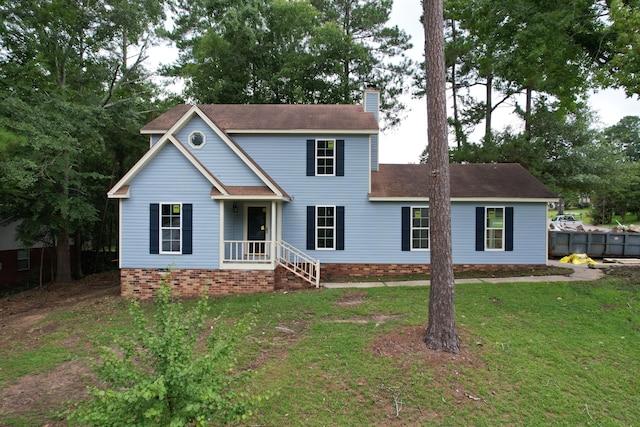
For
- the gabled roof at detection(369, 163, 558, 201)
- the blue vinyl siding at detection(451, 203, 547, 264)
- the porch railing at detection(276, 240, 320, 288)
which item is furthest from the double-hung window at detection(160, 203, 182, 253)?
the blue vinyl siding at detection(451, 203, 547, 264)

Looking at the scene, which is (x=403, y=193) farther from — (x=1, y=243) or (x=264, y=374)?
(x=1, y=243)

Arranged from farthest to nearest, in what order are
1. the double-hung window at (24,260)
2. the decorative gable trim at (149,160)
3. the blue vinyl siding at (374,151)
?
the double-hung window at (24,260) → the blue vinyl siding at (374,151) → the decorative gable trim at (149,160)

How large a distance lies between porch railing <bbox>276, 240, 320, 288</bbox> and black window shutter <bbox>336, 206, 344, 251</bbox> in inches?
46.8

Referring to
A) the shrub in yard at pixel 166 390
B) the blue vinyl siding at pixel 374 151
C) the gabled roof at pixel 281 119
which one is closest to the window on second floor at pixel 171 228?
the gabled roof at pixel 281 119

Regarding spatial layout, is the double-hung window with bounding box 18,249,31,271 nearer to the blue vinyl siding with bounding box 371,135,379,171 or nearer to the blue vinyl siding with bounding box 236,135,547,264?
the blue vinyl siding with bounding box 236,135,547,264

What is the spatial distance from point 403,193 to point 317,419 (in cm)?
944

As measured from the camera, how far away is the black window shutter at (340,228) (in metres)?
12.7

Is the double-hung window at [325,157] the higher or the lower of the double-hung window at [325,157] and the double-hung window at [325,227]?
the higher

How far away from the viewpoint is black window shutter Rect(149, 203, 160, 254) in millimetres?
10383

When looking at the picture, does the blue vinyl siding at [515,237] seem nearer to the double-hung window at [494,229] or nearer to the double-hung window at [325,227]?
the double-hung window at [494,229]

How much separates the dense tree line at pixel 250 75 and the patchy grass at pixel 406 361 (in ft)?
19.0

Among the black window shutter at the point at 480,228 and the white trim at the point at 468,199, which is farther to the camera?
the black window shutter at the point at 480,228

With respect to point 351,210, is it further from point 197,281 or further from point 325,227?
point 197,281

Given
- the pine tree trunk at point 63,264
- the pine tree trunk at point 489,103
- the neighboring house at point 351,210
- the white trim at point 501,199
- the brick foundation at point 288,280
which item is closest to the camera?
the brick foundation at point 288,280
